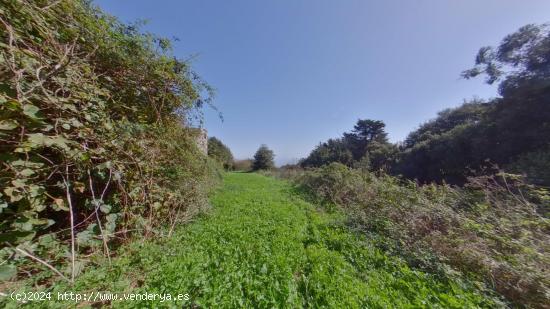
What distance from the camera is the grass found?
223cm

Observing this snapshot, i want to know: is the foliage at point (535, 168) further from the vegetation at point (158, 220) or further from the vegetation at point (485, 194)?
the vegetation at point (158, 220)

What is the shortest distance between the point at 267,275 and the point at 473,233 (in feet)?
12.9

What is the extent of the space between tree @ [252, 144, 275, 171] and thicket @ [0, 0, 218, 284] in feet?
106

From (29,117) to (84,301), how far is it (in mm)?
2078

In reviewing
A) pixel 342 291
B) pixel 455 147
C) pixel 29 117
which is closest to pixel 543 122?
pixel 455 147

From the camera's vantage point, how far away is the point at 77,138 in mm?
2480

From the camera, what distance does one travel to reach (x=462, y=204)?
185 inches

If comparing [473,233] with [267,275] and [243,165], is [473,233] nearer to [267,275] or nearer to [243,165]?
[267,275]

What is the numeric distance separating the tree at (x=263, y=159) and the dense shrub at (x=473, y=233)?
31.1 m

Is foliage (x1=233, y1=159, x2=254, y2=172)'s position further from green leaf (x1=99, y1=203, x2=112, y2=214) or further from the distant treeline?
green leaf (x1=99, y1=203, x2=112, y2=214)

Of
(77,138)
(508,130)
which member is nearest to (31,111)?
(77,138)

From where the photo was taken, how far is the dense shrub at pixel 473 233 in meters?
2.59

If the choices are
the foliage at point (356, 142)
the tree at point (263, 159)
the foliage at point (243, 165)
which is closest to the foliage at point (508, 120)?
the foliage at point (356, 142)

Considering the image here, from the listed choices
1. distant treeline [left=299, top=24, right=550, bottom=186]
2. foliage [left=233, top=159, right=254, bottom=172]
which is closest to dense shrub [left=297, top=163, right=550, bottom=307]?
distant treeline [left=299, top=24, right=550, bottom=186]
